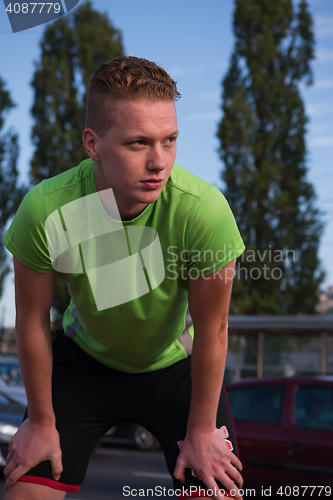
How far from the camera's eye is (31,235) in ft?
6.18

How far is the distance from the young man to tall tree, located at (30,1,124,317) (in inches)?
945

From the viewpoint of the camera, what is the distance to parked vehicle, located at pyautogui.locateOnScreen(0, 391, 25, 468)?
7.59m

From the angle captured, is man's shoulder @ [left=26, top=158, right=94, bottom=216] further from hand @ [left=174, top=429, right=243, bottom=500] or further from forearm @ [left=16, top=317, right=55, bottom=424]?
hand @ [left=174, top=429, right=243, bottom=500]

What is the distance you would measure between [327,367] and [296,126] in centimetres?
1353

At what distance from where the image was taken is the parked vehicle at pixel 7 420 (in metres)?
7.59

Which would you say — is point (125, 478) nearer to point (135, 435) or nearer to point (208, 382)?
point (135, 435)

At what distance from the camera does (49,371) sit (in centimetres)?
209

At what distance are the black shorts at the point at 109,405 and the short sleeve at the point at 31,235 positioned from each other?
53cm

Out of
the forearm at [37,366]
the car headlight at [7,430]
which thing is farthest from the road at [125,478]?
the forearm at [37,366]

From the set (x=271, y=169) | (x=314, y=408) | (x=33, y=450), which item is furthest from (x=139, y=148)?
(x=271, y=169)

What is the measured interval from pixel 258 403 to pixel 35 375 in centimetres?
534

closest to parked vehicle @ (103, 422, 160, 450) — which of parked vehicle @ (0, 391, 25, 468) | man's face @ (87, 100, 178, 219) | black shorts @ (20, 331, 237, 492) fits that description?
parked vehicle @ (0, 391, 25, 468)

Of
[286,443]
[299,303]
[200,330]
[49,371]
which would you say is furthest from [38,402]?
[299,303]

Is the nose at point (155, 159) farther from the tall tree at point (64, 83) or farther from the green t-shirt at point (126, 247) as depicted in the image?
the tall tree at point (64, 83)
